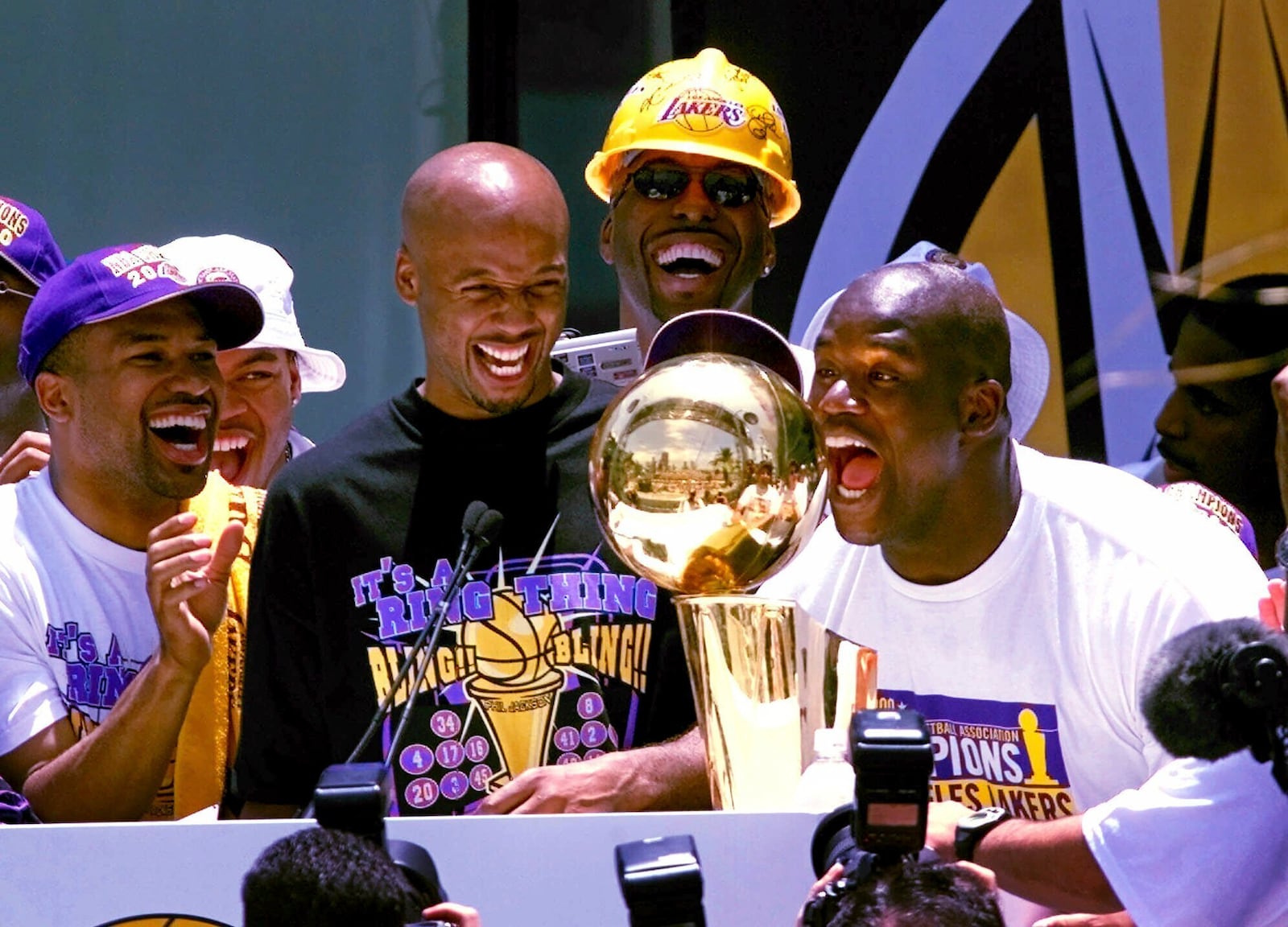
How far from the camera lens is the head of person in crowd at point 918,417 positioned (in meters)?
3.14

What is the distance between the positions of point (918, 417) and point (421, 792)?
36.6 inches

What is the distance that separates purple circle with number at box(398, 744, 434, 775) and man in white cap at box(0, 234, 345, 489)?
53.2 inches

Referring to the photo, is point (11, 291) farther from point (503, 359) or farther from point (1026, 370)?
point (1026, 370)

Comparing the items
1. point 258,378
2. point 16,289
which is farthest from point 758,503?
point 258,378

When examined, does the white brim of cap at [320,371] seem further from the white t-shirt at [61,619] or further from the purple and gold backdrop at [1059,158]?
the white t-shirt at [61,619]

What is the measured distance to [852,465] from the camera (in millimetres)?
3156

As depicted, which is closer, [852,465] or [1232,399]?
[852,465]

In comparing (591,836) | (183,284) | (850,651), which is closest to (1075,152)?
(183,284)

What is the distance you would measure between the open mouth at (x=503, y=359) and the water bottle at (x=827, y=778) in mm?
1022

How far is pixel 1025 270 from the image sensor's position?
4895 millimetres

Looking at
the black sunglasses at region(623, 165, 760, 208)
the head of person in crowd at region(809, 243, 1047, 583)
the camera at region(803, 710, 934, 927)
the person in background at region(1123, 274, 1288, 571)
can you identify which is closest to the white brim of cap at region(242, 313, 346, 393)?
the black sunglasses at region(623, 165, 760, 208)

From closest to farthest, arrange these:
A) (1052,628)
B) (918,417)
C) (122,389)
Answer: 1. (1052,628)
2. (918,417)
3. (122,389)

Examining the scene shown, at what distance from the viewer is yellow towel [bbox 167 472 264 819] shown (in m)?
3.34

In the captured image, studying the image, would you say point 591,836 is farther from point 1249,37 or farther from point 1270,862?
point 1249,37
